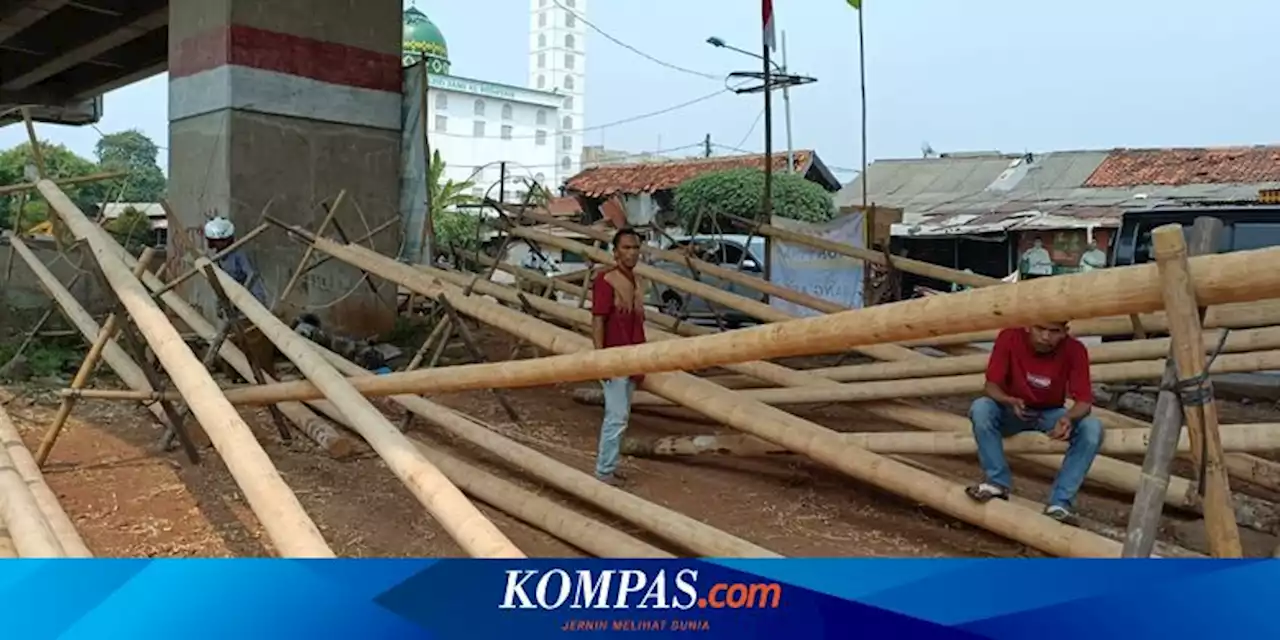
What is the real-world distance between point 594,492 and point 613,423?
0.86 meters

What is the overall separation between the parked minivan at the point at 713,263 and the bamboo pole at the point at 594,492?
158 inches

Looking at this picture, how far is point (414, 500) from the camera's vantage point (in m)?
4.76

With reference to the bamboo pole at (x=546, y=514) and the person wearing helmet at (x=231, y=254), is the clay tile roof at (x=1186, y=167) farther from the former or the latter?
the bamboo pole at (x=546, y=514)

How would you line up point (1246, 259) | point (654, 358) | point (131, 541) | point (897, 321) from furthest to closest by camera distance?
point (131, 541), point (654, 358), point (897, 321), point (1246, 259)

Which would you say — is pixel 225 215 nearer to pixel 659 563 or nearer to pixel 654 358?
pixel 654 358

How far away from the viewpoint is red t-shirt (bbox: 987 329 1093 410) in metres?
4.52

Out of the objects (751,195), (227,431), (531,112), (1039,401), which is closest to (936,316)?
(227,431)

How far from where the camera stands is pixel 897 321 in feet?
8.53

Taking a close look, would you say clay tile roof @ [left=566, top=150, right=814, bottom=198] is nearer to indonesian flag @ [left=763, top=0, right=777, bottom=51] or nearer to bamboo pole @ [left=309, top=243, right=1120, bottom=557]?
indonesian flag @ [left=763, top=0, right=777, bottom=51]

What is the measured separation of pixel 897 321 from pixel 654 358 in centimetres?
93

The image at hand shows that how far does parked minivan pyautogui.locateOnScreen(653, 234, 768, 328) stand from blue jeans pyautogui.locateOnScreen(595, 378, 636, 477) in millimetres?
3843

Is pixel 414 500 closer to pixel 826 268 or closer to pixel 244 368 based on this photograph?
pixel 244 368

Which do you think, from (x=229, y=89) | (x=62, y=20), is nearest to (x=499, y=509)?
(x=229, y=89)

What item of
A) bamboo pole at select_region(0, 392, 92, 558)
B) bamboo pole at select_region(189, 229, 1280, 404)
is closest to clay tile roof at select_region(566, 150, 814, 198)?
bamboo pole at select_region(0, 392, 92, 558)
